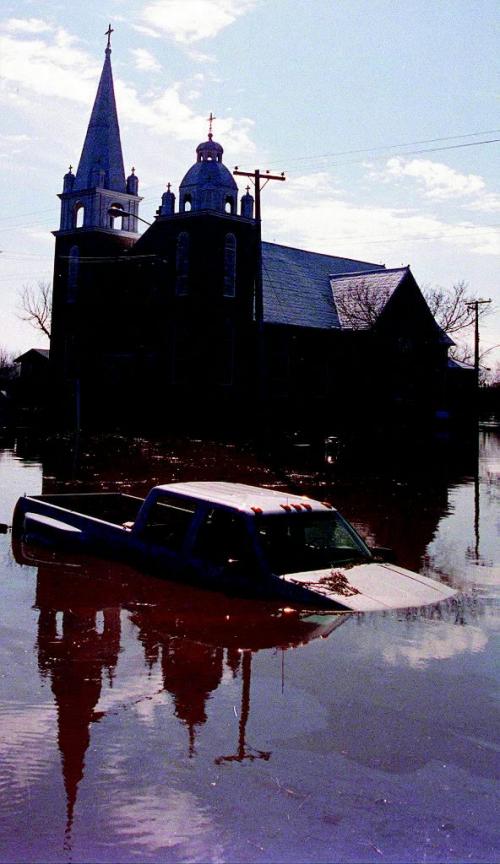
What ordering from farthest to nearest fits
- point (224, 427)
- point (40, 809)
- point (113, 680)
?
point (224, 427), point (113, 680), point (40, 809)

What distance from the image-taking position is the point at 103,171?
153 feet

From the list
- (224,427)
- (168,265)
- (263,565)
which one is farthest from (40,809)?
(168,265)

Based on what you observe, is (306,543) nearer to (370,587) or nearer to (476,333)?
(370,587)

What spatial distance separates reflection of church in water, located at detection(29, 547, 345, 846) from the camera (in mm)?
5633

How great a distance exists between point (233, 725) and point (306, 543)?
3444 mm

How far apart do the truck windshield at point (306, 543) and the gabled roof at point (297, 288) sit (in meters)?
38.0

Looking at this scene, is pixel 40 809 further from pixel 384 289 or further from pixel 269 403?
pixel 384 289

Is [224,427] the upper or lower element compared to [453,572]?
upper

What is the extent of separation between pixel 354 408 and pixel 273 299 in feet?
25.0

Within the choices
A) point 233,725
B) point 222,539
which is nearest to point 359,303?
point 222,539

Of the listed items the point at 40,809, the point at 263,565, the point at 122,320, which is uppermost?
the point at 122,320

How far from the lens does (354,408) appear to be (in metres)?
48.2

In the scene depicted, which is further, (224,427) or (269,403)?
(269,403)

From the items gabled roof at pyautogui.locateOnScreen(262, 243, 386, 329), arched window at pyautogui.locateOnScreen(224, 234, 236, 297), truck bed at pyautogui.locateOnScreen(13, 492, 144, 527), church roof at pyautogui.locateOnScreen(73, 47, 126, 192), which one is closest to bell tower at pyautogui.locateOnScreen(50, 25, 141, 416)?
church roof at pyautogui.locateOnScreen(73, 47, 126, 192)
